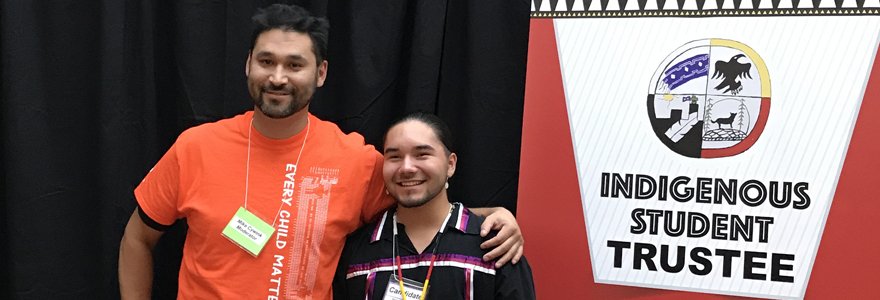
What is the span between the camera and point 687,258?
5.45ft

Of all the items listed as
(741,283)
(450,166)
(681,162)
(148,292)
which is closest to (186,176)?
(148,292)

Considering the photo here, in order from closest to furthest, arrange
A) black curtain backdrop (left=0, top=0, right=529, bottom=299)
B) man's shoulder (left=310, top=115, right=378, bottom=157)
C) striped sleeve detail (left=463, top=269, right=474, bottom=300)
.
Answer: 1. striped sleeve detail (left=463, top=269, right=474, bottom=300)
2. man's shoulder (left=310, top=115, right=378, bottom=157)
3. black curtain backdrop (left=0, top=0, right=529, bottom=299)

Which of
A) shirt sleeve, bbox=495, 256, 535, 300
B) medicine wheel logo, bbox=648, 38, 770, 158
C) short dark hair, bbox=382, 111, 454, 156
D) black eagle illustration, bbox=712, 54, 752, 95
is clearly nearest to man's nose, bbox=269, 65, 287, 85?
short dark hair, bbox=382, 111, 454, 156

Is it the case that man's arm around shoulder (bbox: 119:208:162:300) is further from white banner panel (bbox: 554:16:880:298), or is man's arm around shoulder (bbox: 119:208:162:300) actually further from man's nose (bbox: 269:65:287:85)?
white banner panel (bbox: 554:16:880:298)

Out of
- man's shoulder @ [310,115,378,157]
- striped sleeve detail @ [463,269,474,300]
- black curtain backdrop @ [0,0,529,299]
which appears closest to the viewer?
striped sleeve detail @ [463,269,474,300]

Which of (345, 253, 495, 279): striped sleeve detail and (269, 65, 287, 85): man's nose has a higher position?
(269, 65, 287, 85): man's nose

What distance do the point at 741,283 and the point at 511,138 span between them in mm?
695

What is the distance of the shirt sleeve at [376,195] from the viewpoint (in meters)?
1.74

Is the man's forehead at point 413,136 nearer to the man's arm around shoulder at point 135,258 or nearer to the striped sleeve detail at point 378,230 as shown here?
the striped sleeve detail at point 378,230

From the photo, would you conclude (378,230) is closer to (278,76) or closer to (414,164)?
(414,164)

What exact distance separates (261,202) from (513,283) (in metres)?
0.58

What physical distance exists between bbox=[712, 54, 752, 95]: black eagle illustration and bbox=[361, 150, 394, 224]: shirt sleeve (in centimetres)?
78

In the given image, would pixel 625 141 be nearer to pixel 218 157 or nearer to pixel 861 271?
A: pixel 861 271

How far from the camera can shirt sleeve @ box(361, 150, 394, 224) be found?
1743 mm
